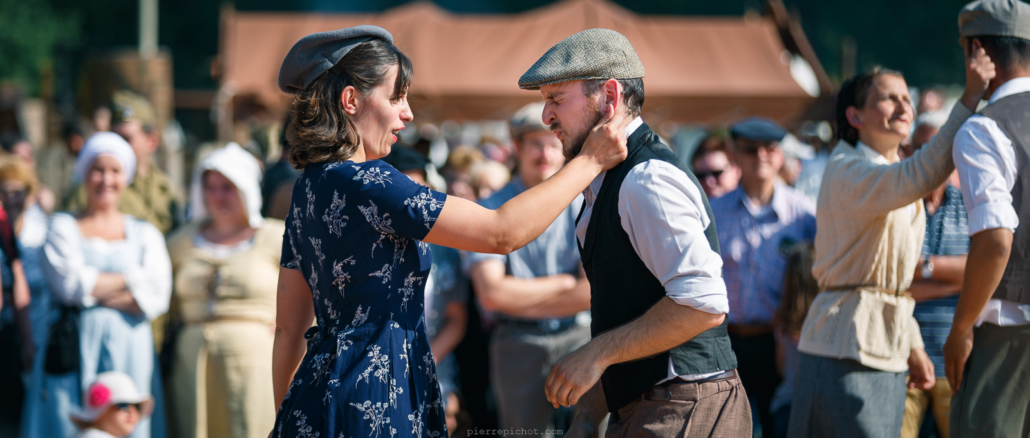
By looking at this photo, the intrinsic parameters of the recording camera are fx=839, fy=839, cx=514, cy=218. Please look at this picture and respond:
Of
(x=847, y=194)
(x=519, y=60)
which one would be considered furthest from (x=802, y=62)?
(x=847, y=194)

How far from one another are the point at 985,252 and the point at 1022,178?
32cm

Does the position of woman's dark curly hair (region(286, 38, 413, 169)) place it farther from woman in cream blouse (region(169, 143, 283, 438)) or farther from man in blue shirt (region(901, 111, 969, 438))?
man in blue shirt (region(901, 111, 969, 438))

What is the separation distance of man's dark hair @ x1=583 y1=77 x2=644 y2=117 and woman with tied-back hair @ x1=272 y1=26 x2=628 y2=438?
82 millimetres

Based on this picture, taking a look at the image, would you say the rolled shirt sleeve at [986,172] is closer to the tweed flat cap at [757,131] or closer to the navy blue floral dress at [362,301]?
the navy blue floral dress at [362,301]

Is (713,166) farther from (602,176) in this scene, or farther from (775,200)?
(602,176)

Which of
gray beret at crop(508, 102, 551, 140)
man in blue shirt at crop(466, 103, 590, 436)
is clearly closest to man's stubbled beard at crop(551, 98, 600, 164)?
man in blue shirt at crop(466, 103, 590, 436)

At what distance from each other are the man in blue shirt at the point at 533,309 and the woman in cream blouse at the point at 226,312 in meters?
1.22

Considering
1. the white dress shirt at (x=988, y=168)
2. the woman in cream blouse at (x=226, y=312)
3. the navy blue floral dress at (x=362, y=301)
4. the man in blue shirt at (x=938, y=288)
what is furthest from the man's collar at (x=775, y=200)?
the navy blue floral dress at (x=362, y=301)

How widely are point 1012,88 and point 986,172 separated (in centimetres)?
34

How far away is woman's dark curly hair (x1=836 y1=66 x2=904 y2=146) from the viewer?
3197 millimetres

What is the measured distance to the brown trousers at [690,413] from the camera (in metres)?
2.26

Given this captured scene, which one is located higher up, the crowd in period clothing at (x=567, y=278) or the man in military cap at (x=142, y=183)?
the man in military cap at (x=142, y=183)

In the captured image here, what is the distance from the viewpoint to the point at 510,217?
2.18m

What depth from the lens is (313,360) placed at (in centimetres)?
232
